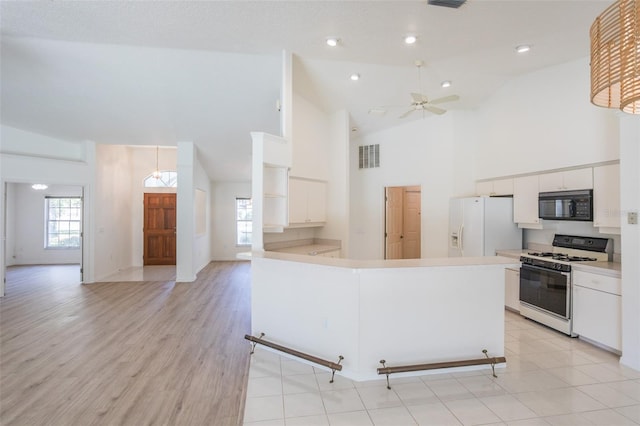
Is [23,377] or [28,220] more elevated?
[28,220]

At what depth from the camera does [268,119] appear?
5.79 m

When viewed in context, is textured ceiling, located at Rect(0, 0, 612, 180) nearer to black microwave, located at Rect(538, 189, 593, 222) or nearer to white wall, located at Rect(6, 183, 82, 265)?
black microwave, located at Rect(538, 189, 593, 222)

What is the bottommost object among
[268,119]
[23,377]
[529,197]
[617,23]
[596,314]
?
[23,377]

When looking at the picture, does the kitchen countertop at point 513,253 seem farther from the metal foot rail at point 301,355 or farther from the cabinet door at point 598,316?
the metal foot rail at point 301,355

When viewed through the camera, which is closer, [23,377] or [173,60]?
[23,377]

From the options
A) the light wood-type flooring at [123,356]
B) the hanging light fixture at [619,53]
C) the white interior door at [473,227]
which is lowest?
the light wood-type flooring at [123,356]

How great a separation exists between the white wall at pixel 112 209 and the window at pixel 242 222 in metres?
2.83

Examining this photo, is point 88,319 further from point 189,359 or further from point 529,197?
point 529,197

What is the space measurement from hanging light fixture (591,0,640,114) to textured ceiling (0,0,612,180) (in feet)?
5.33

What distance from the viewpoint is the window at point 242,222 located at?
31.0 feet

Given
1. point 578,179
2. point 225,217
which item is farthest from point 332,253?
point 225,217

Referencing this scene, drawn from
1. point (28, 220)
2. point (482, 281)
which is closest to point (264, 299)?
point (482, 281)

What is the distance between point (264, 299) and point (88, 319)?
285cm

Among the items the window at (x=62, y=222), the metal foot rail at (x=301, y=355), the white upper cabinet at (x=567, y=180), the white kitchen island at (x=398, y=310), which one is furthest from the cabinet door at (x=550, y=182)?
the window at (x=62, y=222)
